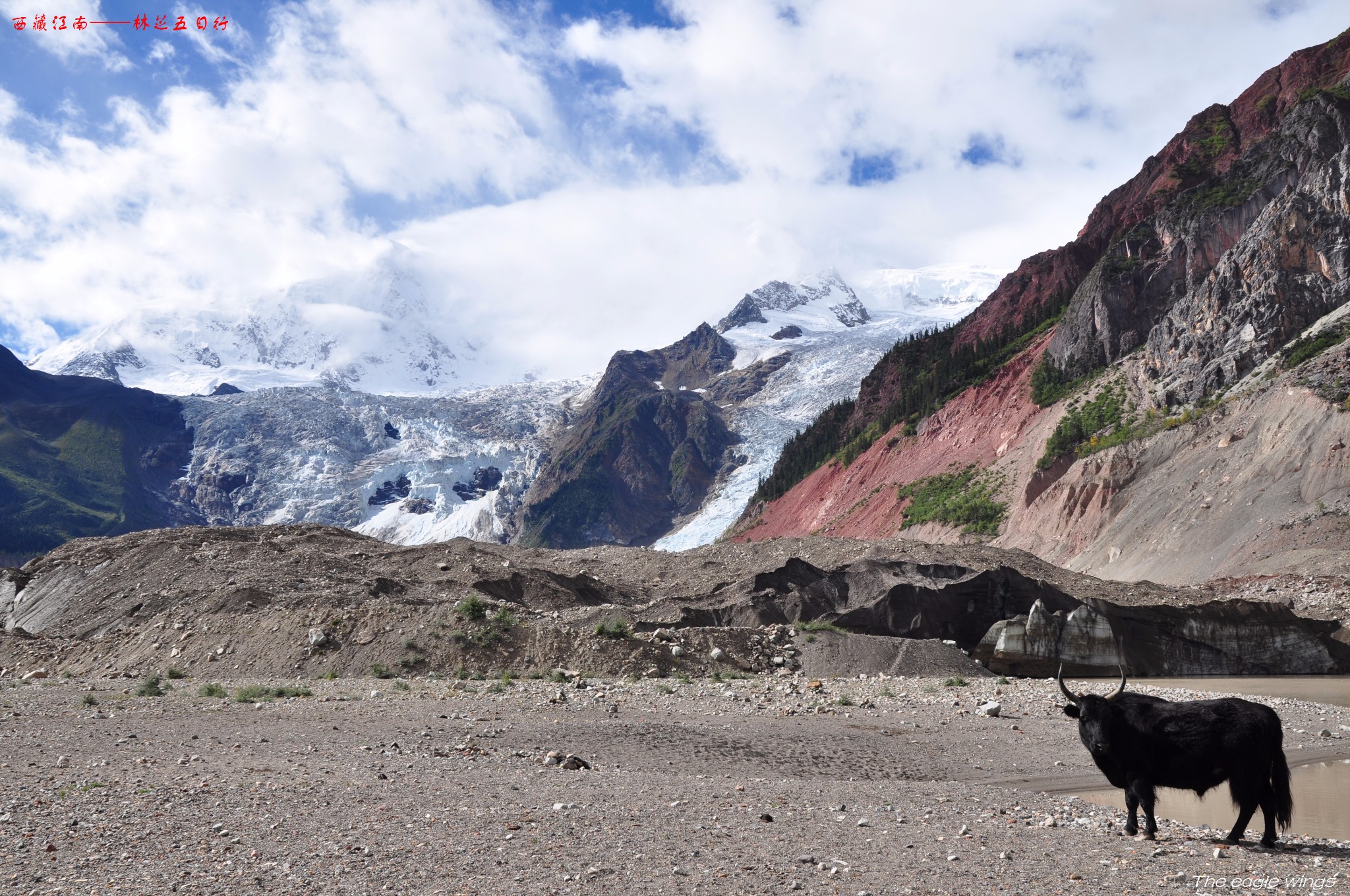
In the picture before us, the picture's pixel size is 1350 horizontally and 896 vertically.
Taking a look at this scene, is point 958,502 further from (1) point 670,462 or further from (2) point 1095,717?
(1) point 670,462

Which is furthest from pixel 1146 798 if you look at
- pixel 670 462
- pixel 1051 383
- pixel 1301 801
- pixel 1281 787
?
pixel 670 462

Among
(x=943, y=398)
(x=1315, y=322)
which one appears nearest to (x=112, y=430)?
(x=943, y=398)

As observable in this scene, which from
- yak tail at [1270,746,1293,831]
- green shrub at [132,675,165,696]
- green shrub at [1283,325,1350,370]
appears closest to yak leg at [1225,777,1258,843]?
yak tail at [1270,746,1293,831]

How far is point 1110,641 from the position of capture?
27.1 m

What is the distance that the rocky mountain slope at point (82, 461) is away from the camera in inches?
5802

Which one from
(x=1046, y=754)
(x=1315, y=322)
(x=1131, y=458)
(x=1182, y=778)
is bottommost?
(x=1046, y=754)

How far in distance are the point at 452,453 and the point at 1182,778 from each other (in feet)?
558

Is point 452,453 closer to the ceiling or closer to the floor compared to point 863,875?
closer to the ceiling

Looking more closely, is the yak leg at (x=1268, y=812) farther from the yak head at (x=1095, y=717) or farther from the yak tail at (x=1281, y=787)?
the yak head at (x=1095, y=717)

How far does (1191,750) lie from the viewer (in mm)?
8203

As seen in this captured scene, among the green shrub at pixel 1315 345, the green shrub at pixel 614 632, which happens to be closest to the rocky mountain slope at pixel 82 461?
the green shrub at pixel 614 632

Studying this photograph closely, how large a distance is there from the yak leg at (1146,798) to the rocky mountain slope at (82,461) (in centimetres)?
15497

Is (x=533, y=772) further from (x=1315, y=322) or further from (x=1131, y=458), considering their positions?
(x=1315, y=322)

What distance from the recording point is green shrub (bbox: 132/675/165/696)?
17.9 meters
